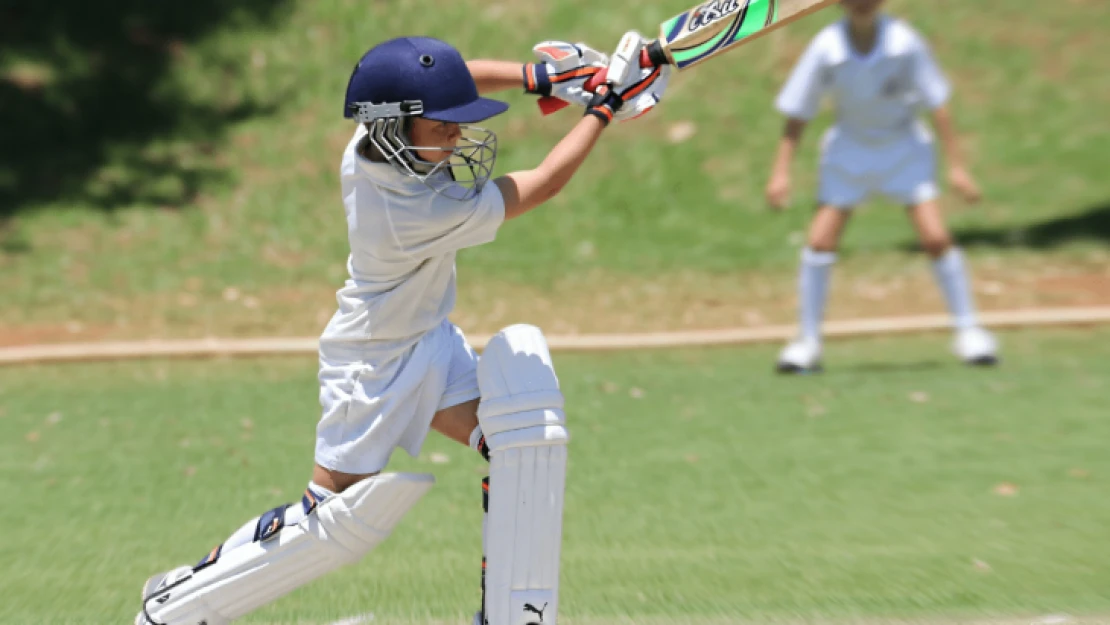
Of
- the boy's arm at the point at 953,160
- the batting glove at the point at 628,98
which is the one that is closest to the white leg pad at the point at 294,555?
the batting glove at the point at 628,98

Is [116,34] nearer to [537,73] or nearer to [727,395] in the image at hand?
[727,395]

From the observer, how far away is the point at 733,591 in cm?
439

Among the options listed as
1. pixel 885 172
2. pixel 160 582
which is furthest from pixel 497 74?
pixel 885 172

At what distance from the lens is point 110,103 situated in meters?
13.7

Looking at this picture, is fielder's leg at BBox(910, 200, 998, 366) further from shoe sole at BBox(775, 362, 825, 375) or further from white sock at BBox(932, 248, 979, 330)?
shoe sole at BBox(775, 362, 825, 375)

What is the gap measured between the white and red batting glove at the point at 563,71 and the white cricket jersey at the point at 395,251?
0.62m

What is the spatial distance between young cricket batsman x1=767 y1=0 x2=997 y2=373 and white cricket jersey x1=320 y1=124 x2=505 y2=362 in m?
4.40

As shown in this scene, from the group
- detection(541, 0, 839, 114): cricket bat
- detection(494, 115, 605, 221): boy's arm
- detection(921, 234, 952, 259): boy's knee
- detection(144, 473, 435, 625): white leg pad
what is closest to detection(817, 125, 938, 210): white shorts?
detection(921, 234, 952, 259): boy's knee

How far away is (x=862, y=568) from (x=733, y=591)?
50cm

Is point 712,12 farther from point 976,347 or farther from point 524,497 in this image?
point 976,347

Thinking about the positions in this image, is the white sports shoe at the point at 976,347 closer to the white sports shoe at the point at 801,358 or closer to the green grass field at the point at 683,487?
the green grass field at the point at 683,487

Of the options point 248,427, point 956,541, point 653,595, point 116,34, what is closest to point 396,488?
point 653,595

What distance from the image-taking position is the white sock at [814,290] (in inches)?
314

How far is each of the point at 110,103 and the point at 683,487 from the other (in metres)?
9.80
